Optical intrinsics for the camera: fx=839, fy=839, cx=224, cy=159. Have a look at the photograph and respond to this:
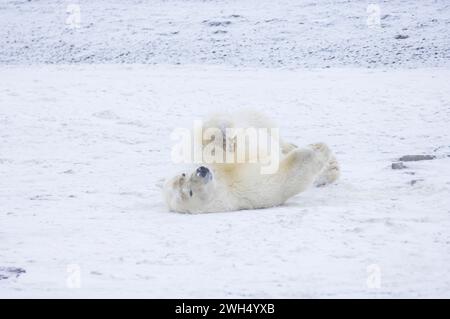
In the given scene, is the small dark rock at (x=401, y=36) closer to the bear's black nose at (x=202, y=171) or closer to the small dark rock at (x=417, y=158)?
the small dark rock at (x=417, y=158)

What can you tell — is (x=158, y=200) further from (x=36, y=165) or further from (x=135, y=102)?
(x=135, y=102)

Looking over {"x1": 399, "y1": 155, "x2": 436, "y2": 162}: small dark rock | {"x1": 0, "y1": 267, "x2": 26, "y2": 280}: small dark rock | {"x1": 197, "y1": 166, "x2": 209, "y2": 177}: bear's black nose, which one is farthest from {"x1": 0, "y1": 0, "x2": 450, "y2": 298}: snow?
{"x1": 197, "y1": 166, "x2": 209, "y2": 177}: bear's black nose

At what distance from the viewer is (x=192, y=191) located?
601 centimetres

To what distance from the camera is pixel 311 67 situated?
12.6m

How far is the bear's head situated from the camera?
5848 mm

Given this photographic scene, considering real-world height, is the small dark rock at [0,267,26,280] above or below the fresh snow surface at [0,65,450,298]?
below

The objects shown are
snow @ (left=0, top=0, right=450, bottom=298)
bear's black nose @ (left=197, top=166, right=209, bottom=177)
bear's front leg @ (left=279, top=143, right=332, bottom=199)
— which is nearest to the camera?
snow @ (left=0, top=0, right=450, bottom=298)

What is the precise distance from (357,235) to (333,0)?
38.1 feet

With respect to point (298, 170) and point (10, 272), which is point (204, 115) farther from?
point (10, 272)

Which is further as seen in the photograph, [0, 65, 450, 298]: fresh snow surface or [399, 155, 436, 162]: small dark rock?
[399, 155, 436, 162]: small dark rock

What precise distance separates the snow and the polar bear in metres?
0.16

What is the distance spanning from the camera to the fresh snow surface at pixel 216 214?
4.45 meters

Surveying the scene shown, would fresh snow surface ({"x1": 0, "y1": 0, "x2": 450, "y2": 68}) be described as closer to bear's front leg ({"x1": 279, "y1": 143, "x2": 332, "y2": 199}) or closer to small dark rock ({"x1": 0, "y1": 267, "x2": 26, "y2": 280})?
bear's front leg ({"x1": 279, "y1": 143, "x2": 332, "y2": 199})

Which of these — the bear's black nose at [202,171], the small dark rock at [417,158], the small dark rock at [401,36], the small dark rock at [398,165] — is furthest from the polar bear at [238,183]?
the small dark rock at [401,36]
